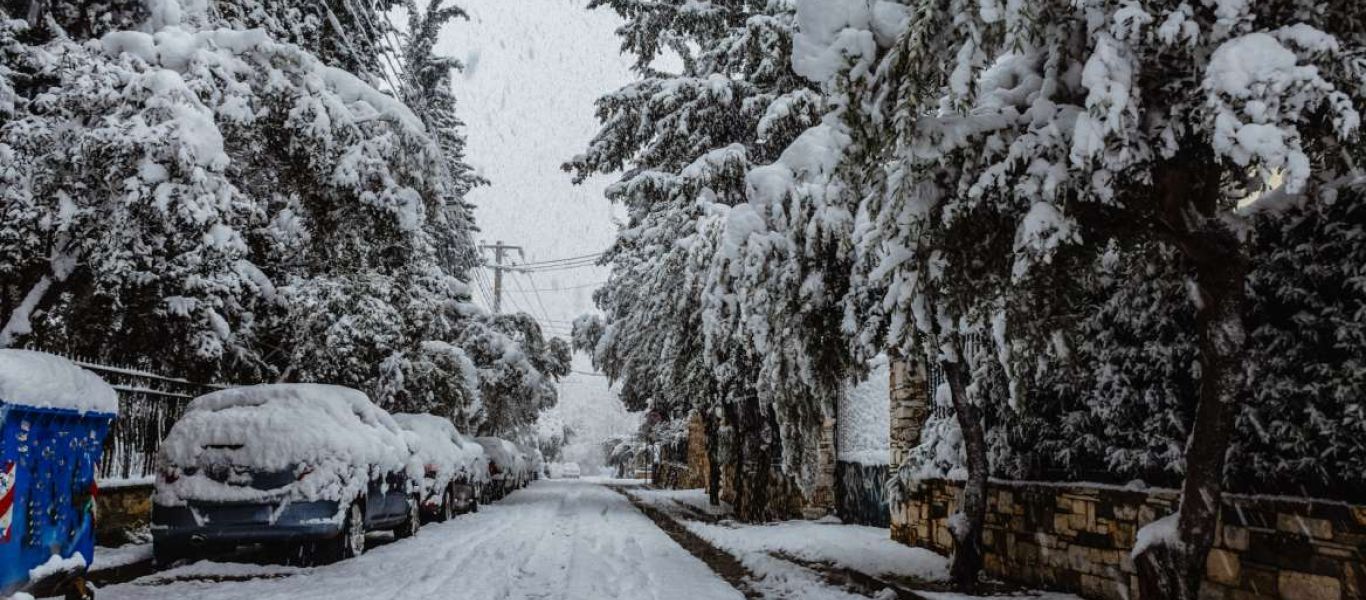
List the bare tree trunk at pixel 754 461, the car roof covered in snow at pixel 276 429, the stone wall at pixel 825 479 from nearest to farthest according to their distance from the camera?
the car roof covered in snow at pixel 276 429
the bare tree trunk at pixel 754 461
the stone wall at pixel 825 479

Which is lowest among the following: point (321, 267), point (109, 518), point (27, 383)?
point (109, 518)

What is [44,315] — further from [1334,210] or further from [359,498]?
[1334,210]

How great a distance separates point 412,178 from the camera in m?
10.7

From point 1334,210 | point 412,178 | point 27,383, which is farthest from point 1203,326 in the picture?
point 412,178

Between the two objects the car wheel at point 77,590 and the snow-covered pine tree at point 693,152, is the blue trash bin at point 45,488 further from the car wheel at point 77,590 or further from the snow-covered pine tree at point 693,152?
the snow-covered pine tree at point 693,152

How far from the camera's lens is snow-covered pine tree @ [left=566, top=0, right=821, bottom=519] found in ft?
49.1

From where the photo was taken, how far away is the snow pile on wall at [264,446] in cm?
889

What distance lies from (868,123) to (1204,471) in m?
2.77

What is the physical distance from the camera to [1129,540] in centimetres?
750

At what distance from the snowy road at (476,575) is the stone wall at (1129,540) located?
291 centimetres

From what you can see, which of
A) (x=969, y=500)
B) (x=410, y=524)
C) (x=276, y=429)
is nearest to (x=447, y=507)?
(x=410, y=524)

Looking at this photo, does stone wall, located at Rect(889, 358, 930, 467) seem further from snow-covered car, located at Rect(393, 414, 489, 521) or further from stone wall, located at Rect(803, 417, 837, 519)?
snow-covered car, located at Rect(393, 414, 489, 521)

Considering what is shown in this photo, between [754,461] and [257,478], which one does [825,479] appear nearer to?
[754,461]

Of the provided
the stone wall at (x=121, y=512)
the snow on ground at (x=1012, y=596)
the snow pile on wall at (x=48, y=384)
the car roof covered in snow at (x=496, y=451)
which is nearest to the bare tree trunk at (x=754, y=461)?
the snow on ground at (x=1012, y=596)
